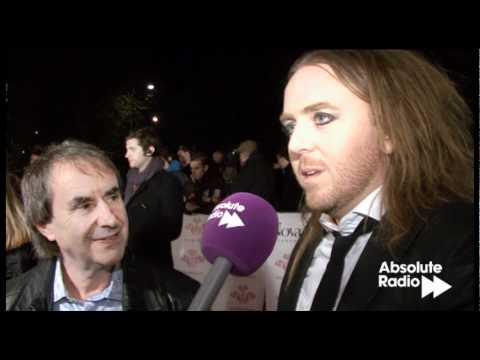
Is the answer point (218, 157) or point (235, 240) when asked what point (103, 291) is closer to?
point (218, 157)

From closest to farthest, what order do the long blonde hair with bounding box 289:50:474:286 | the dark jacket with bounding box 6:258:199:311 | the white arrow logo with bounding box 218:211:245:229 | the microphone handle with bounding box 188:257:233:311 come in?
the microphone handle with bounding box 188:257:233:311 → the white arrow logo with bounding box 218:211:245:229 → the long blonde hair with bounding box 289:50:474:286 → the dark jacket with bounding box 6:258:199:311

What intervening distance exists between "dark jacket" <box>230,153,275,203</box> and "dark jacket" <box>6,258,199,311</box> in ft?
1.33

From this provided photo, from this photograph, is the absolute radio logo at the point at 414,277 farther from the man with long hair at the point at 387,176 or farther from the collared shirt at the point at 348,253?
the collared shirt at the point at 348,253

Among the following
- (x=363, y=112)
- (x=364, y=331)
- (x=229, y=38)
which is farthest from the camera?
(x=229, y=38)

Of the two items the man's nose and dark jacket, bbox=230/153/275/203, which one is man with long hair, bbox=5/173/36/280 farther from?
the man's nose

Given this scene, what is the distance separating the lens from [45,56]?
2.21 metres

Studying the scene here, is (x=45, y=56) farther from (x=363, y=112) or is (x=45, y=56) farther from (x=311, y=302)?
(x=311, y=302)

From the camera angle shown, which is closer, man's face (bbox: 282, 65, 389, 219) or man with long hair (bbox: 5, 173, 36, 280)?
man's face (bbox: 282, 65, 389, 219)

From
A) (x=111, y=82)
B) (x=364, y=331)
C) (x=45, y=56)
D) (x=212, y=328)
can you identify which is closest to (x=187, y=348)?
(x=212, y=328)

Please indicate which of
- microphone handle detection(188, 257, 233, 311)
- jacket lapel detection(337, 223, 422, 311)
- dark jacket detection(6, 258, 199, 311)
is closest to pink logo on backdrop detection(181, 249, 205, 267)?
dark jacket detection(6, 258, 199, 311)

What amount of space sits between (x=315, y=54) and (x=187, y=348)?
3.94 feet

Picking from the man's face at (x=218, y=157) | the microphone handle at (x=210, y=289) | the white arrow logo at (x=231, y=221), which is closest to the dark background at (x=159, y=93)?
the man's face at (x=218, y=157)

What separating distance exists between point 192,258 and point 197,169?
34cm

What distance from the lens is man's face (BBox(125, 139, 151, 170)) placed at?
7.25 feet
